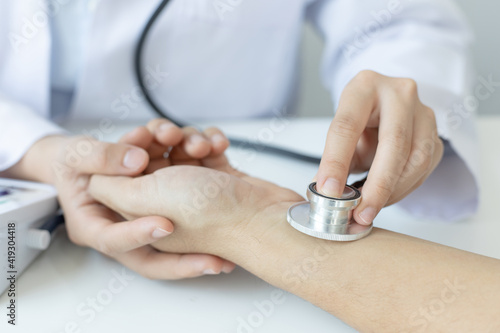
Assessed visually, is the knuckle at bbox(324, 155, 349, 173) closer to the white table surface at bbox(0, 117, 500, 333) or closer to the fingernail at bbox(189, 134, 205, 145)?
the white table surface at bbox(0, 117, 500, 333)

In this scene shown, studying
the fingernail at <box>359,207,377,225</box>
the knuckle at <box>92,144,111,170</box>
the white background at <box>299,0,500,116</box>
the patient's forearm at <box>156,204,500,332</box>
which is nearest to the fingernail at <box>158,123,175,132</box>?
the knuckle at <box>92,144,111,170</box>

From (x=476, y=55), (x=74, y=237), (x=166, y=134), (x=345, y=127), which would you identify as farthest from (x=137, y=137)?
(x=476, y=55)

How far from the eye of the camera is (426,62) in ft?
2.59

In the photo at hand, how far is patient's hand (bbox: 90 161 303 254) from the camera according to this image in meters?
0.50

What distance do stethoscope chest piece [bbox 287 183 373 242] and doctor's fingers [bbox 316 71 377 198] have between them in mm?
13

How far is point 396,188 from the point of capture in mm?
536

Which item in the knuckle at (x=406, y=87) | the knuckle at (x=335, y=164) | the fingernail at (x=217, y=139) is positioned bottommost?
the fingernail at (x=217, y=139)

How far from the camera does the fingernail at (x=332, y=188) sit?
0.44m

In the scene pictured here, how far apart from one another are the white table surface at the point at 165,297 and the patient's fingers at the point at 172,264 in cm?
2

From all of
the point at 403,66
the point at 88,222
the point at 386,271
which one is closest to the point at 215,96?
the point at 403,66

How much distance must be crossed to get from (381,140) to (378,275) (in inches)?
5.9

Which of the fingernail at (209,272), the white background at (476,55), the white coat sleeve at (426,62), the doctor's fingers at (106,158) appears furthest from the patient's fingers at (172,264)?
the white background at (476,55)

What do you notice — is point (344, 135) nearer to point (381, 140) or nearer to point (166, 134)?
point (381, 140)

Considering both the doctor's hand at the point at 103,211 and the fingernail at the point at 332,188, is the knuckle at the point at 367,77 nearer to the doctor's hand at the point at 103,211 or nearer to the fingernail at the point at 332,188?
the fingernail at the point at 332,188
